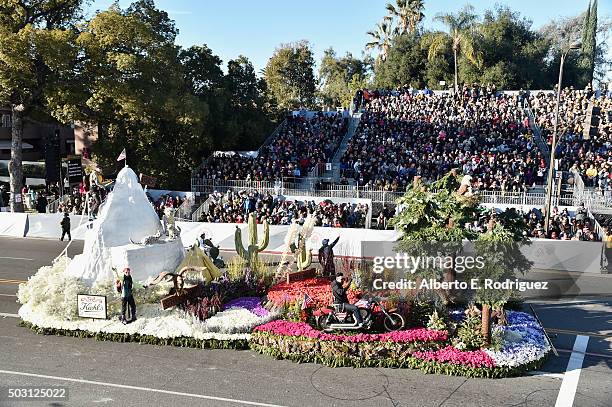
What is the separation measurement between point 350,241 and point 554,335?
11682mm

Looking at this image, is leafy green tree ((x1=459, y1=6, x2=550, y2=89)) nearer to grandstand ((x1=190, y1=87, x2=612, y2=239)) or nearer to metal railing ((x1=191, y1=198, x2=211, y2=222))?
grandstand ((x1=190, y1=87, x2=612, y2=239))

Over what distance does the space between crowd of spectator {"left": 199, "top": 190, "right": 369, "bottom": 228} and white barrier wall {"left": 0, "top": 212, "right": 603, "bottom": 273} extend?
136 cm

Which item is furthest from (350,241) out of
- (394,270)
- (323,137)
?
(323,137)

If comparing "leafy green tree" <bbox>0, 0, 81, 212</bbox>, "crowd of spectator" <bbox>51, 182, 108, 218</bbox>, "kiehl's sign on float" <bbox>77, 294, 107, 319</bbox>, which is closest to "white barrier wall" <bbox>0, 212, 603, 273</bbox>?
"crowd of spectator" <bbox>51, 182, 108, 218</bbox>

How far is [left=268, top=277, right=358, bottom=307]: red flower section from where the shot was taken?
51.7ft

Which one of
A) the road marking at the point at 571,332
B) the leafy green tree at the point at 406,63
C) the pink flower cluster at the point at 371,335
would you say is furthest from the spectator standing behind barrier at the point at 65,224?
the leafy green tree at the point at 406,63

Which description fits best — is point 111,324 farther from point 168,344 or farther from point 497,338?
point 497,338

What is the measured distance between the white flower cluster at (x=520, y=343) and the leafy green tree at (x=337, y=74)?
56.4 metres

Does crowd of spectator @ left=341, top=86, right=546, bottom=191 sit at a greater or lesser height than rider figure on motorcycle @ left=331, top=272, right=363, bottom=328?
greater

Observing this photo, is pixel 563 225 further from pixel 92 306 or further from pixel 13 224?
pixel 13 224

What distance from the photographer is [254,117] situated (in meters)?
42.0

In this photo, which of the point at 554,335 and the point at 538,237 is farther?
the point at 538,237

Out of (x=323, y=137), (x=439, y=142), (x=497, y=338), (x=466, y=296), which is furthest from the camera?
(x=323, y=137)

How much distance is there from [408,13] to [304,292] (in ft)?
179
